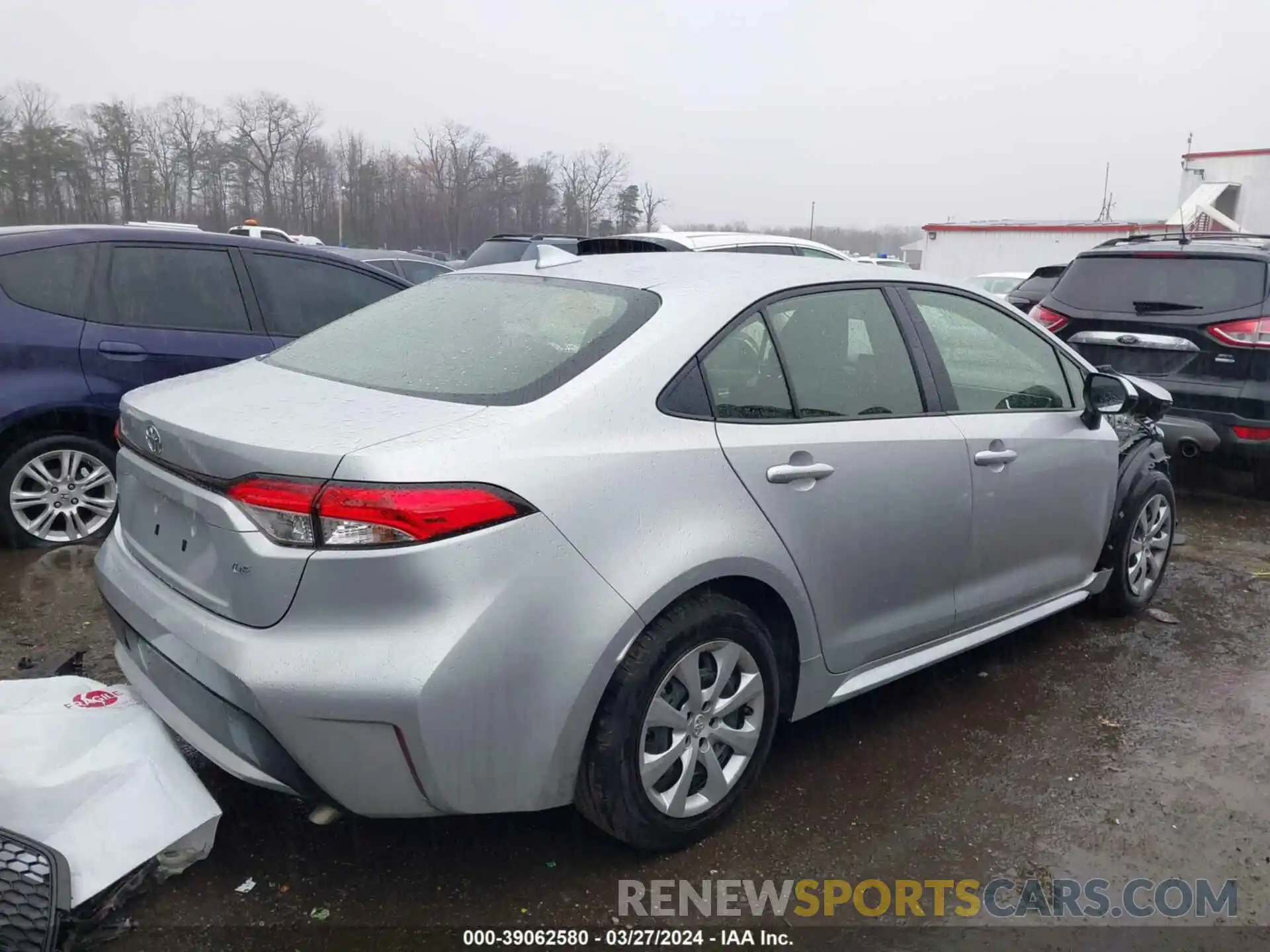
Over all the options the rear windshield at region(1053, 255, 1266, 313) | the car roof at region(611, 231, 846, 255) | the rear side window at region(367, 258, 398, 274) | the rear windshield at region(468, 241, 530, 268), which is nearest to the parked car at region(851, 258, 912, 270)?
the car roof at region(611, 231, 846, 255)

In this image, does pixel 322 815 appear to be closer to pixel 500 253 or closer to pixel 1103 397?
pixel 1103 397

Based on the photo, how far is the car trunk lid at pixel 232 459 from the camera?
2.18 m

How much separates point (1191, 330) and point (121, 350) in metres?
6.25

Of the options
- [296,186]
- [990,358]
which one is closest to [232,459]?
[990,358]

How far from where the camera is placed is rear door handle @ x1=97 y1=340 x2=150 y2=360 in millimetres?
4777

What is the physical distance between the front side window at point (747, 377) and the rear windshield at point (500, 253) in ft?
30.5

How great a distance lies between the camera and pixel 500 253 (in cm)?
1226

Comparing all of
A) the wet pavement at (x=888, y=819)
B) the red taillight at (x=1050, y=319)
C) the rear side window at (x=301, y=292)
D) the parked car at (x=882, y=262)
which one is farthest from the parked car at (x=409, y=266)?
the wet pavement at (x=888, y=819)

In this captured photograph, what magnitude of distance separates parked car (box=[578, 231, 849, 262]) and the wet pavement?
4238 mm

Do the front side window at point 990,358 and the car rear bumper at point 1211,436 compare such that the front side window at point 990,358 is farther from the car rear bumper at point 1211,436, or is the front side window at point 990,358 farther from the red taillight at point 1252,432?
the red taillight at point 1252,432

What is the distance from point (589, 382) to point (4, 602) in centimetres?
324

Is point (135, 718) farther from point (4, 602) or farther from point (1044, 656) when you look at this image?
point (1044, 656)

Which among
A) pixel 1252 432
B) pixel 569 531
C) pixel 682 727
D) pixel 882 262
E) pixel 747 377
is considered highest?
pixel 882 262

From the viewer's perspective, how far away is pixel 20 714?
2.52 metres
